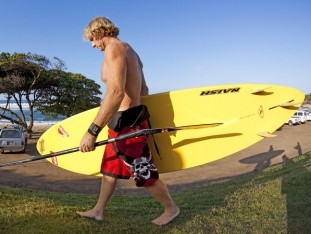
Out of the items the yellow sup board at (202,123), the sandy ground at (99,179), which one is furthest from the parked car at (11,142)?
the yellow sup board at (202,123)

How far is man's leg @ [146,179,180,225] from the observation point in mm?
3264

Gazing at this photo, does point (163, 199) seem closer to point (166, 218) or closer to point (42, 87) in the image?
point (166, 218)

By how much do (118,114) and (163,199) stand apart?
925mm

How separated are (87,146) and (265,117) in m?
2.43

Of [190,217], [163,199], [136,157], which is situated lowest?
[190,217]

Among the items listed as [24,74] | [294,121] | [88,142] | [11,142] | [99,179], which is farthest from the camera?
[294,121]

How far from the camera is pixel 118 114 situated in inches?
125

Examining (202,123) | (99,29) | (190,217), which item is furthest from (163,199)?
(99,29)

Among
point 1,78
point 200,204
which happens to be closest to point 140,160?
point 200,204

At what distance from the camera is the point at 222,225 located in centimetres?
342

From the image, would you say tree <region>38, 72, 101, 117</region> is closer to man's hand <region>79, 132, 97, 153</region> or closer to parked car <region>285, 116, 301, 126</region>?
parked car <region>285, 116, 301, 126</region>

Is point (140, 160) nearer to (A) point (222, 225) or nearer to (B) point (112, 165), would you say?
(B) point (112, 165)

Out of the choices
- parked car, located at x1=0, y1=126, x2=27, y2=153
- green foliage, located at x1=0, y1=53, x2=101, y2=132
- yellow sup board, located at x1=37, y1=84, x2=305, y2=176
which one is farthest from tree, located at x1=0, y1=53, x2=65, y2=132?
yellow sup board, located at x1=37, y1=84, x2=305, y2=176

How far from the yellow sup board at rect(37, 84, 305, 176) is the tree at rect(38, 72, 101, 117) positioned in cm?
2751
